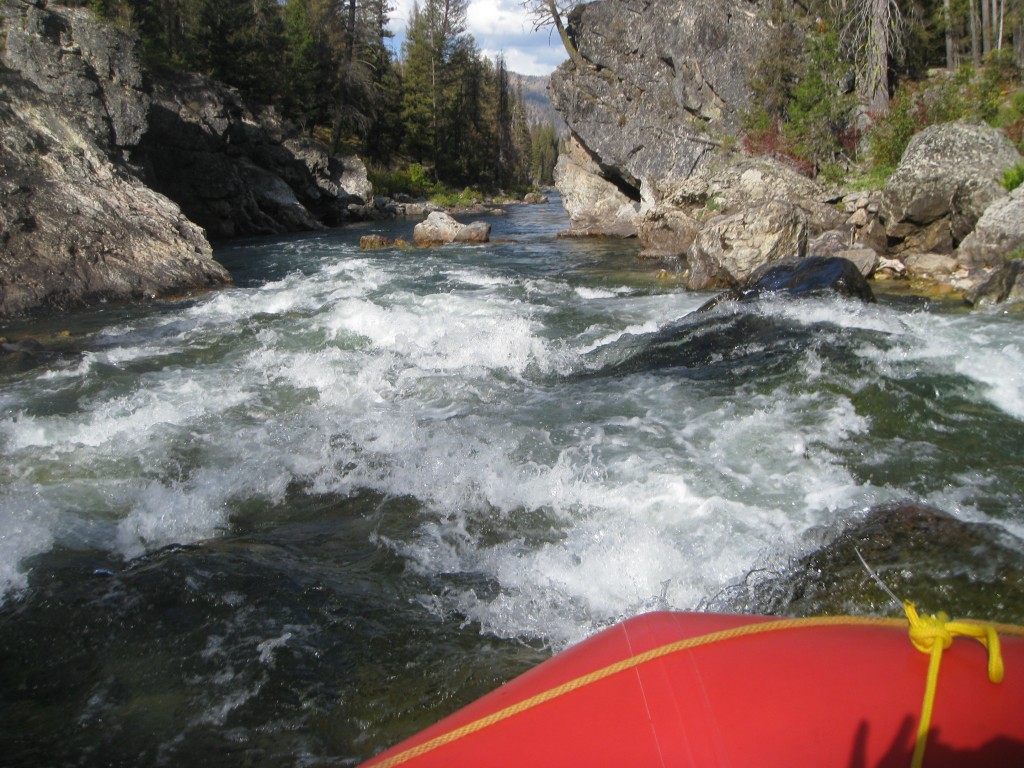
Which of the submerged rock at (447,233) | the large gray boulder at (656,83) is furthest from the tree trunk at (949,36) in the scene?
the submerged rock at (447,233)

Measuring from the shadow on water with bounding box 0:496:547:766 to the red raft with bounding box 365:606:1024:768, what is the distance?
1.04 metres

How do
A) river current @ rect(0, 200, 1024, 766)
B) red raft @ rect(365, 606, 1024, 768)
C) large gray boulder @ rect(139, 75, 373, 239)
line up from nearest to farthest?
red raft @ rect(365, 606, 1024, 768) < river current @ rect(0, 200, 1024, 766) < large gray boulder @ rect(139, 75, 373, 239)

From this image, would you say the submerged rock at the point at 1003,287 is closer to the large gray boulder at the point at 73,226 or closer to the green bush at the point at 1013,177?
the green bush at the point at 1013,177

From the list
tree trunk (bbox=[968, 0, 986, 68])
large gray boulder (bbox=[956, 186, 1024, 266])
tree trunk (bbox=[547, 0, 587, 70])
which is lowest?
large gray boulder (bbox=[956, 186, 1024, 266])

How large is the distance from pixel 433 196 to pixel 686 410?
128 ft

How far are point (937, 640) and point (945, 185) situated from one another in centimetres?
1279

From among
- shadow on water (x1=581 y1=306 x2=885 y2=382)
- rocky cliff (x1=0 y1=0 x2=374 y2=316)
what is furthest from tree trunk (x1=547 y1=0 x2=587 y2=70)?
shadow on water (x1=581 y1=306 x2=885 y2=382)

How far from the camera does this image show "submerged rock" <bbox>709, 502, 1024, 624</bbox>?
320 cm

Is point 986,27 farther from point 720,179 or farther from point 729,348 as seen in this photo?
point 729,348

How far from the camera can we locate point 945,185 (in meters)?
12.0

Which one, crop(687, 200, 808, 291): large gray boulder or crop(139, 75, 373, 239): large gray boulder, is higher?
crop(139, 75, 373, 239): large gray boulder

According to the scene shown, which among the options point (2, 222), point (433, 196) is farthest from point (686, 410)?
point (433, 196)

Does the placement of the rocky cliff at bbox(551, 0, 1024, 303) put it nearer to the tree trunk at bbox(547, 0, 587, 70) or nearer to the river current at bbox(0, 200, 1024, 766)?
the tree trunk at bbox(547, 0, 587, 70)

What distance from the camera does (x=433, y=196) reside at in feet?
141
